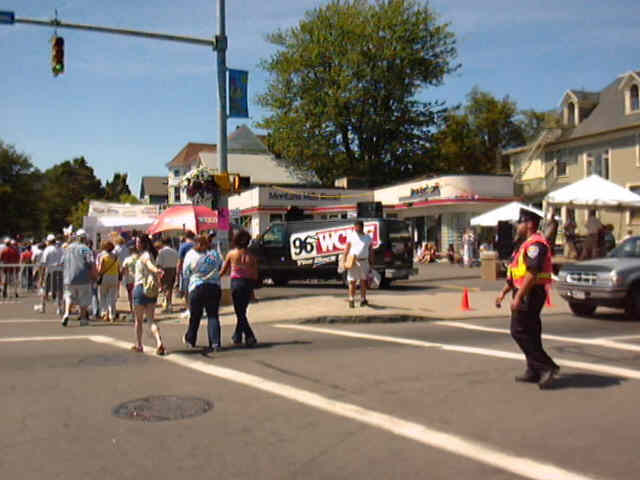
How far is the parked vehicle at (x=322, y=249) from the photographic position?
63.0 ft

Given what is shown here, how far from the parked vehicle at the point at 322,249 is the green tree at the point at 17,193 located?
4437cm

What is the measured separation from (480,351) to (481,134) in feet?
183

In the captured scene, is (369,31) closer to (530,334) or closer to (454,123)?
(454,123)

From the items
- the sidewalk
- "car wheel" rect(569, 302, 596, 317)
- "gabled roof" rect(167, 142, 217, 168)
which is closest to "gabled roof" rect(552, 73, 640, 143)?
the sidewalk

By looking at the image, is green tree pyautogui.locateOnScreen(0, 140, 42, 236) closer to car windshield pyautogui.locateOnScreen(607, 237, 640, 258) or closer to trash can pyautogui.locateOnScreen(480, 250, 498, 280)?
trash can pyautogui.locateOnScreen(480, 250, 498, 280)

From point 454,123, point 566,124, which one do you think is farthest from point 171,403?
point 454,123

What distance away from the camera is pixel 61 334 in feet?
36.8

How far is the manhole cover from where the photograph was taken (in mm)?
5840

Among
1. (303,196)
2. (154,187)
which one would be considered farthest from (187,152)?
(303,196)

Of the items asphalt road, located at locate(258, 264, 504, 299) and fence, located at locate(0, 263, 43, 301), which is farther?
fence, located at locate(0, 263, 43, 301)

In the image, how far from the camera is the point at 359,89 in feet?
155

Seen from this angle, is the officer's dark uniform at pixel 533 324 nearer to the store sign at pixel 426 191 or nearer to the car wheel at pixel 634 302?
the car wheel at pixel 634 302

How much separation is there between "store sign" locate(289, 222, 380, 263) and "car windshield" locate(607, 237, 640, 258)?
7.31m

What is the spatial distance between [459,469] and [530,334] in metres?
2.72
